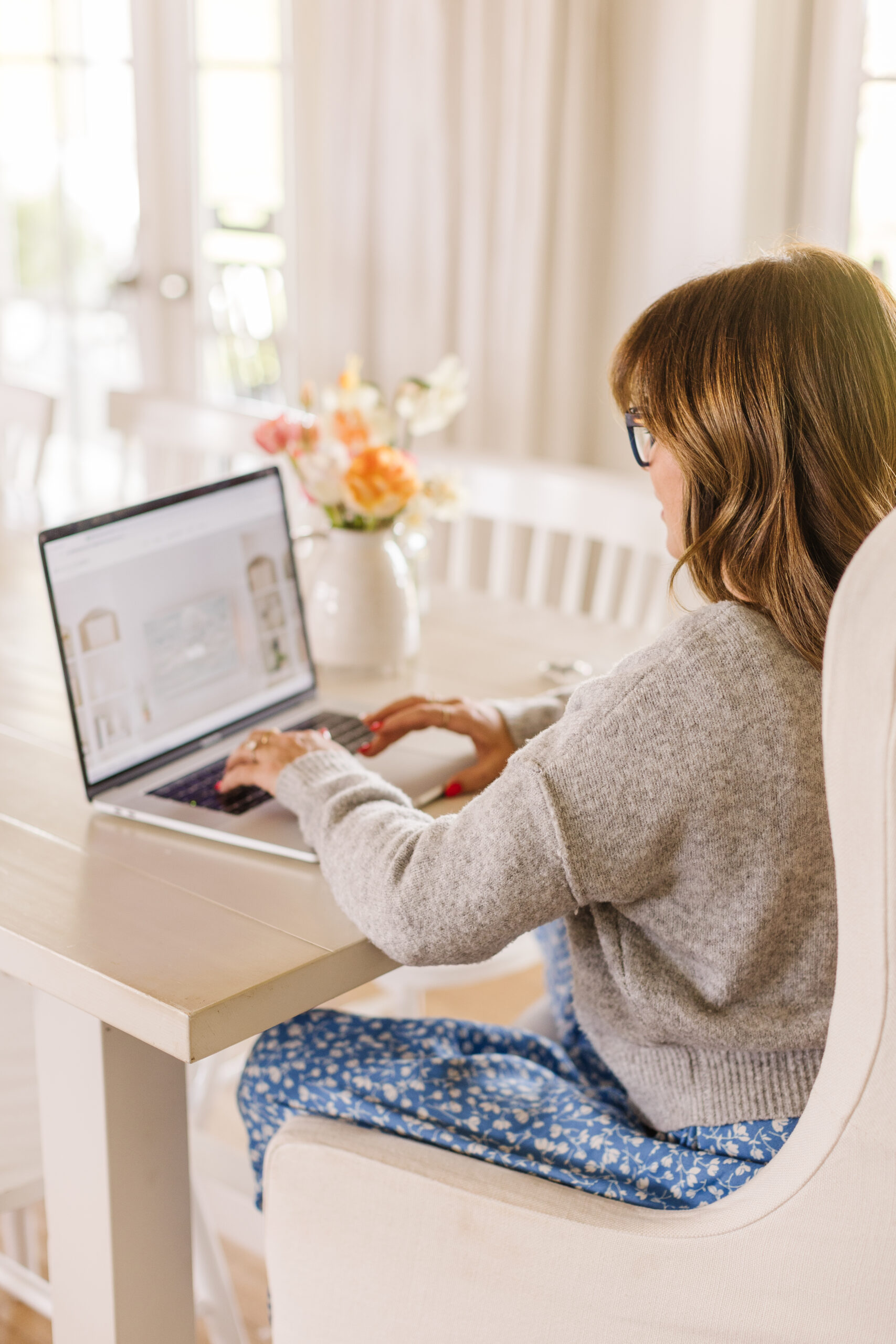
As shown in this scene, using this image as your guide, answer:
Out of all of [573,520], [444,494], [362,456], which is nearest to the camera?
[362,456]

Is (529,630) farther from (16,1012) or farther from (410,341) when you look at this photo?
(410,341)

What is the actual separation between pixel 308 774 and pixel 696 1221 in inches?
17.7

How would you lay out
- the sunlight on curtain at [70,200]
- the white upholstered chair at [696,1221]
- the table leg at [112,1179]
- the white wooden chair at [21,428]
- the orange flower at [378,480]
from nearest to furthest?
the white upholstered chair at [696,1221]
the table leg at [112,1179]
the orange flower at [378,480]
the white wooden chair at [21,428]
the sunlight on curtain at [70,200]

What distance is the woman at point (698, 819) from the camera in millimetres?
856

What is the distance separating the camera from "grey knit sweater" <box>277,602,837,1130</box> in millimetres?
852

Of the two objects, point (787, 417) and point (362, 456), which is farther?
point (362, 456)

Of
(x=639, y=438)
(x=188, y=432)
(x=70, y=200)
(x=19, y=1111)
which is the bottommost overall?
(x=19, y=1111)

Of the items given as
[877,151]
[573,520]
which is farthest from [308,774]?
[877,151]

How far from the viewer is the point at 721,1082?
0.96 meters

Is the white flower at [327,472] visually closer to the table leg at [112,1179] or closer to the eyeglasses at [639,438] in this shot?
the eyeglasses at [639,438]

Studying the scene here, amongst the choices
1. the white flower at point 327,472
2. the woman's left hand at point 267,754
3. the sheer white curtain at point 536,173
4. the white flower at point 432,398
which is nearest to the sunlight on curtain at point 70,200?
the sheer white curtain at point 536,173

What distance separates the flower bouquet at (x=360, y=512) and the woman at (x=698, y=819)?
0.47 m

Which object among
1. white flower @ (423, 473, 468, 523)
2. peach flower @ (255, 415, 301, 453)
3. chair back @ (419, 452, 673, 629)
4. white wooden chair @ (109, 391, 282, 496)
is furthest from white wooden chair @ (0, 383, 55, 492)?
white flower @ (423, 473, 468, 523)

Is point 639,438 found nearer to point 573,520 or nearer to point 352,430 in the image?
point 352,430
